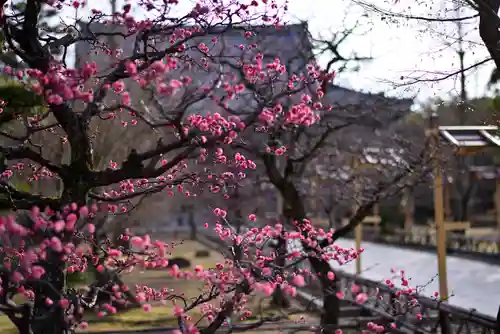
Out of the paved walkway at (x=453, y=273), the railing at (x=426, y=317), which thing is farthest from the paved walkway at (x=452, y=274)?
the railing at (x=426, y=317)

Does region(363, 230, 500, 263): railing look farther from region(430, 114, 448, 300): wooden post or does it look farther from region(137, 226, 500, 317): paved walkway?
region(430, 114, 448, 300): wooden post

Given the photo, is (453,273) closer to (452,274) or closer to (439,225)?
(452,274)

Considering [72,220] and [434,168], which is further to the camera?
[434,168]

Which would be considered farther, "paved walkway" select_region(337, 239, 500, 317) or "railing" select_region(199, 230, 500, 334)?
"paved walkway" select_region(337, 239, 500, 317)

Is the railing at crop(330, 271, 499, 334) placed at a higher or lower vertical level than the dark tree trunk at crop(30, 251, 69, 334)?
lower

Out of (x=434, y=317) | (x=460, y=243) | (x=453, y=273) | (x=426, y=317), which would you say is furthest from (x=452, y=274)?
(x=426, y=317)

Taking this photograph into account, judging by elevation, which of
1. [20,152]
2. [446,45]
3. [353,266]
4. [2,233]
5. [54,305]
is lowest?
[353,266]

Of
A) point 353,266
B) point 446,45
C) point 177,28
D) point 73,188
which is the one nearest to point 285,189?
point 446,45

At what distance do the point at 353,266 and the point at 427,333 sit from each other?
12.0m

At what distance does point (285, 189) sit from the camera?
9719 millimetres

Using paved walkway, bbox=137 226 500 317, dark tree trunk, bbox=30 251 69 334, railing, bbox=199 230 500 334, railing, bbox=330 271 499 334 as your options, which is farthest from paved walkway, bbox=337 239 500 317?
dark tree trunk, bbox=30 251 69 334

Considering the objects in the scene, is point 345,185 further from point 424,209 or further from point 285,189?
point 424,209

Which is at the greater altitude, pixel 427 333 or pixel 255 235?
pixel 255 235

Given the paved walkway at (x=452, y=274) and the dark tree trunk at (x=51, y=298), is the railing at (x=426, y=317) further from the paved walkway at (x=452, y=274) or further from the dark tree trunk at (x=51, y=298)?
the dark tree trunk at (x=51, y=298)
